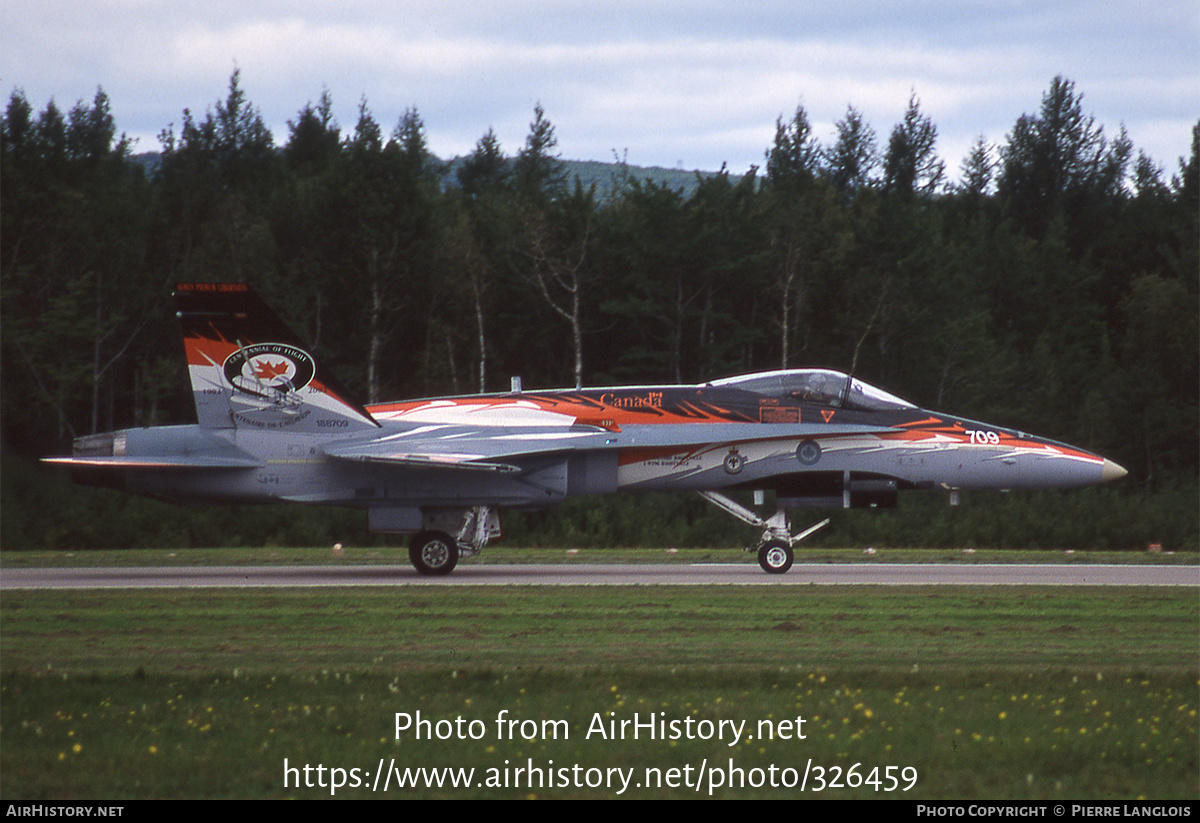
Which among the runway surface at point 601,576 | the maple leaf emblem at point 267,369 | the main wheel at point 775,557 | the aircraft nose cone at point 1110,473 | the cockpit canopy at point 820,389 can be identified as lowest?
the runway surface at point 601,576

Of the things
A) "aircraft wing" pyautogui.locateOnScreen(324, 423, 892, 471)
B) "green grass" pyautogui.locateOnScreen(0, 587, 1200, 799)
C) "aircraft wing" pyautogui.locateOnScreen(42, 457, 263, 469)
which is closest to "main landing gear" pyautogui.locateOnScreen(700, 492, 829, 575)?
"aircraft wing" pyautogui.locateOnScreen(324, 423, 892, 471)

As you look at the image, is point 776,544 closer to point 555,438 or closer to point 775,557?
point 775,557

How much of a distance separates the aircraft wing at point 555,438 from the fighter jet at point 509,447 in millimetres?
26

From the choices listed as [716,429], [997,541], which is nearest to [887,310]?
[997,541]

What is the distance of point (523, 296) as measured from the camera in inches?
1662

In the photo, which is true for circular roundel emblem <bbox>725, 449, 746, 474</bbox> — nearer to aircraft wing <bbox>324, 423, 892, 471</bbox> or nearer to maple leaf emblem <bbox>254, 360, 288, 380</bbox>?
aircraft wing <bbox>324, 423, 892, 471</bbox>

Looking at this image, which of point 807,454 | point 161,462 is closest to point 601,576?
point 807,454

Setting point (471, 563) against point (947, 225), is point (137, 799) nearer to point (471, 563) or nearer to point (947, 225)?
point (471, 563)

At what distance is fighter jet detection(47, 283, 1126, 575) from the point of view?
1869 cm

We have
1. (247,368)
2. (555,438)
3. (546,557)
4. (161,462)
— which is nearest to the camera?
(161,462)

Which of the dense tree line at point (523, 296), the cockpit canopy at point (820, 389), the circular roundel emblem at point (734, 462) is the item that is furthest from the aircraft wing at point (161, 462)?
the dense tree line at point (523, 296)

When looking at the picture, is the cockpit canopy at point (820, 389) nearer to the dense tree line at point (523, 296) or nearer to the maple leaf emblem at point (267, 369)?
the maple leaf emblem at point (267, 369)

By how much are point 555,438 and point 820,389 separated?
4393 millimetres

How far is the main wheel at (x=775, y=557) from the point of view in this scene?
62.3 ft
